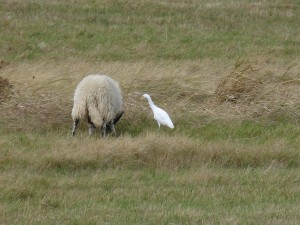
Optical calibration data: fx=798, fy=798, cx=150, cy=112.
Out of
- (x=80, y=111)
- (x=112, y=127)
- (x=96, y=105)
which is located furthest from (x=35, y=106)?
(x=112, y=127)

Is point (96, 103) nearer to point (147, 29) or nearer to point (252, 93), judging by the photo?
point (252, 93)

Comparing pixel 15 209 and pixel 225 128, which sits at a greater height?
pixel 15 209

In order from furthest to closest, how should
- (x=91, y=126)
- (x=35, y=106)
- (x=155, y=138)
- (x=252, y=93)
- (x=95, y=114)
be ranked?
(x=252, y=93) → (x=35, y=106) → (x=91, y=126) → (x=95, y=114) → (x=155, y=138)

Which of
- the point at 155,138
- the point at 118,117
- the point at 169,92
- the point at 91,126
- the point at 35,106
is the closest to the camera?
the point at 155,138

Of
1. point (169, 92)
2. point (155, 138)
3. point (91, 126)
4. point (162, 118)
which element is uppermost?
point (155, 138)

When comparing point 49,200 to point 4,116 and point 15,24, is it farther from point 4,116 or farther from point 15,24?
point 15,24

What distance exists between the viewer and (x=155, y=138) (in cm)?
1145

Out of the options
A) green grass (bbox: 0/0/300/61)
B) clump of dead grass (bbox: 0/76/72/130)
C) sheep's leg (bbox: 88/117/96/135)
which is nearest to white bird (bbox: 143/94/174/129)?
sheep's leg (bbox: 88/117/96/135)

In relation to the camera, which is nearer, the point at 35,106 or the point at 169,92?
the point at 35,106

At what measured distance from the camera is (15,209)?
8.37 m

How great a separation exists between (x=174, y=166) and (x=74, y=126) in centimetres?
256

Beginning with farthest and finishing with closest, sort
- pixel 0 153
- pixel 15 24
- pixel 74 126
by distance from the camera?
pixel 15 24 → pixel 74 126 → pixel 0 153

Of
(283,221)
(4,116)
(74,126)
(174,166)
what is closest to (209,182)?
(174,166)

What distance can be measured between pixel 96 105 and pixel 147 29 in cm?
1297
